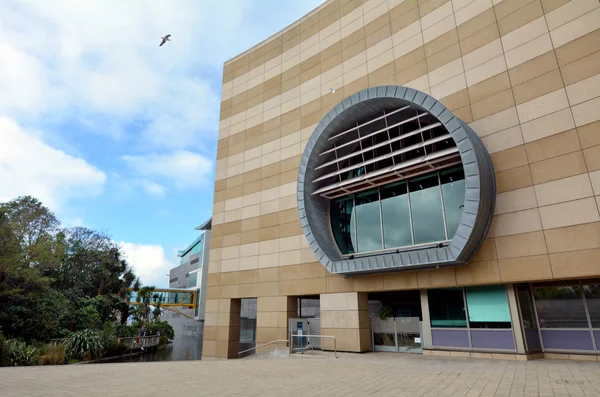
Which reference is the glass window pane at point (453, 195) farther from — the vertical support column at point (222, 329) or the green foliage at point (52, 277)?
the green foliage at point (52, 277)

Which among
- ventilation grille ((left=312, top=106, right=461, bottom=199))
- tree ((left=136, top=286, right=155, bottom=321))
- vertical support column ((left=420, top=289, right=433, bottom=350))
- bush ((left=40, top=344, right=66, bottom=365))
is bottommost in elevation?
bush ((left=40, top=344, right=66, bottom=365))

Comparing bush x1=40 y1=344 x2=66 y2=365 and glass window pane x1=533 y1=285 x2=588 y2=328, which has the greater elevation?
glass window pane x1=533 y1=285 x2=588 y2=328

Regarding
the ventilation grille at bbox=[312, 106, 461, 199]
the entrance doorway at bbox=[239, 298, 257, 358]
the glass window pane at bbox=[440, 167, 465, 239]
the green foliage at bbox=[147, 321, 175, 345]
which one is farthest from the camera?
the green foliage at bbox=[147, 321, 175, 345]

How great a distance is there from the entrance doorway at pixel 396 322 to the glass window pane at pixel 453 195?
4.97 metres

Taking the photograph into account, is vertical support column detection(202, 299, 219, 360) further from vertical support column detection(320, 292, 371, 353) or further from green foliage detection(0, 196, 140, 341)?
green foliage detection(0, 196, 140, 341)

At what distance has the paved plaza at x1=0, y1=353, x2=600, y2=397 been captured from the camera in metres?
7.47

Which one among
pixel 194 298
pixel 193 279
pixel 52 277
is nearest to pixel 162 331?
pixel 52 277

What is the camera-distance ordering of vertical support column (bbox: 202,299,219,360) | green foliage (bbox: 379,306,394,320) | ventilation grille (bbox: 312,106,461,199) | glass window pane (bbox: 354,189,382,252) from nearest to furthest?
ventilation grille (bbox: 312,106,461,199), glass window pane (bbox: 354,189,382,252), green foliage (bbox: 379,306,394,320), vertical support column (bbox: 202,299,219,360)

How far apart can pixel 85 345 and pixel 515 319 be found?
27259 mm

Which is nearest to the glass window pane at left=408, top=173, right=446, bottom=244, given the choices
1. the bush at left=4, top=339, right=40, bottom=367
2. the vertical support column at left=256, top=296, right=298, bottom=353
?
the vertical support column at left=256, top=296, right=298, bottom=353

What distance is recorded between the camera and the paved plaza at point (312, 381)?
7.47 m

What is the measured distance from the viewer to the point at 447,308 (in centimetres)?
1559

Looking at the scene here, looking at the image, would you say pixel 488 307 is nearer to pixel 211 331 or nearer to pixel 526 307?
pixel 526 307

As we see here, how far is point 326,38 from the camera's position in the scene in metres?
23.0
